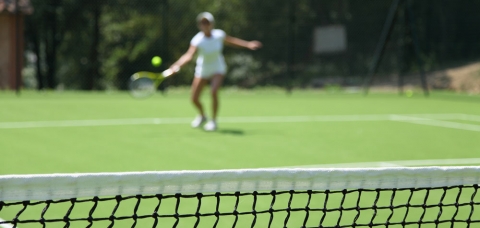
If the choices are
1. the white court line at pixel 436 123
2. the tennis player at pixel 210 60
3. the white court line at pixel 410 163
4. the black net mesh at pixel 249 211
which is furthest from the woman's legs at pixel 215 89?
the black net mesh at pixel 249 211

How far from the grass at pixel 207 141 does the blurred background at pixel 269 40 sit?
8342 millimetres

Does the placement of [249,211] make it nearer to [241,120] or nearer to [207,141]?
[207,141]

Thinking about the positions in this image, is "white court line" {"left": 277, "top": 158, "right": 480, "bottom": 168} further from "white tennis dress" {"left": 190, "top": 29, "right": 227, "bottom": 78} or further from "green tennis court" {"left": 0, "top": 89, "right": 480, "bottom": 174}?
"white tennis dress" {"left": 190, "top": 29, "right": 227, "bottom": 78}

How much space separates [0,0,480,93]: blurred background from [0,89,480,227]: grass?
27.4 ft

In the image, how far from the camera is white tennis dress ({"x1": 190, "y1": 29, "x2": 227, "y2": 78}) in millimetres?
8766

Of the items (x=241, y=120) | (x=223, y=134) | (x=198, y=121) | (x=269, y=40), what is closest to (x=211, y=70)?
(x=198, y=121)

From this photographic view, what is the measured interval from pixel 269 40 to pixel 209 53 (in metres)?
13.5

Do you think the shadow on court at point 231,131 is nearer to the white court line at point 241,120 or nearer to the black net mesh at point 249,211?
the white court line at point 241,120

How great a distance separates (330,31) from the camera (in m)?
21.8

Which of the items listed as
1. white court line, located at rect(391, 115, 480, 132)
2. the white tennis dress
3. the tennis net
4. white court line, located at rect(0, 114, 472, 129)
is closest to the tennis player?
the white tennis dress

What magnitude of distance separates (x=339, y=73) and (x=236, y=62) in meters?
3.52

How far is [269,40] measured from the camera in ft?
72.7

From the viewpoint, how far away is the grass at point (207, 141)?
245 inches

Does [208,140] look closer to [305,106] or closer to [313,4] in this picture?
[305,106]
